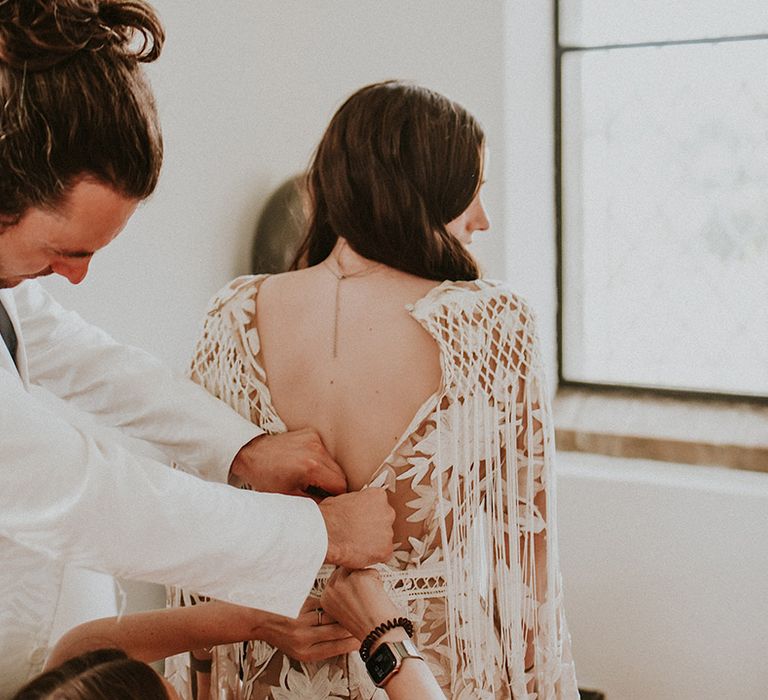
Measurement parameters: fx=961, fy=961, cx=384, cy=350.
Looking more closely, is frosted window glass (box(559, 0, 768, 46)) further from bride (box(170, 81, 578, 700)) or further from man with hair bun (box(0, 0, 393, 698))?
man with hair bun (box(0, 0, 393, 698))

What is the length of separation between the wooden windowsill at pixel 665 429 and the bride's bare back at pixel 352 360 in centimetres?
116

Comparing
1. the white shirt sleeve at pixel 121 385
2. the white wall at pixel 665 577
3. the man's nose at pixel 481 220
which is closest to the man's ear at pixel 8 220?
the white shirt sleeve at pixel 121 385

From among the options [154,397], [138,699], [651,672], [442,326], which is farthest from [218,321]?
[651,672]

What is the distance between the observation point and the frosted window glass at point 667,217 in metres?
2.44

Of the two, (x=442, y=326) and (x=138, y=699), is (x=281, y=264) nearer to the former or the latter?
(x=442, y=326)

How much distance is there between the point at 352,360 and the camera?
135 cm

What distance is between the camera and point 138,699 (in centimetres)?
90

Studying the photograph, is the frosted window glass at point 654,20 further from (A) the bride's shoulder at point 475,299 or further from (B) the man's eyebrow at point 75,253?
(B) the man's eyebrow at point 75,253

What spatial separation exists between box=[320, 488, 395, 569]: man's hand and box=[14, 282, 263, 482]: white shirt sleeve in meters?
0.21

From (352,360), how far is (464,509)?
26cm

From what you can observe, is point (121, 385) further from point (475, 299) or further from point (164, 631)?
point (475, 299)

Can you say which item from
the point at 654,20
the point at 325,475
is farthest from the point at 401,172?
the point at 654,20

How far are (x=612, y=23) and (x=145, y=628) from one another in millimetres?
2029

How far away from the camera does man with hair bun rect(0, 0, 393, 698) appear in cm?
91
